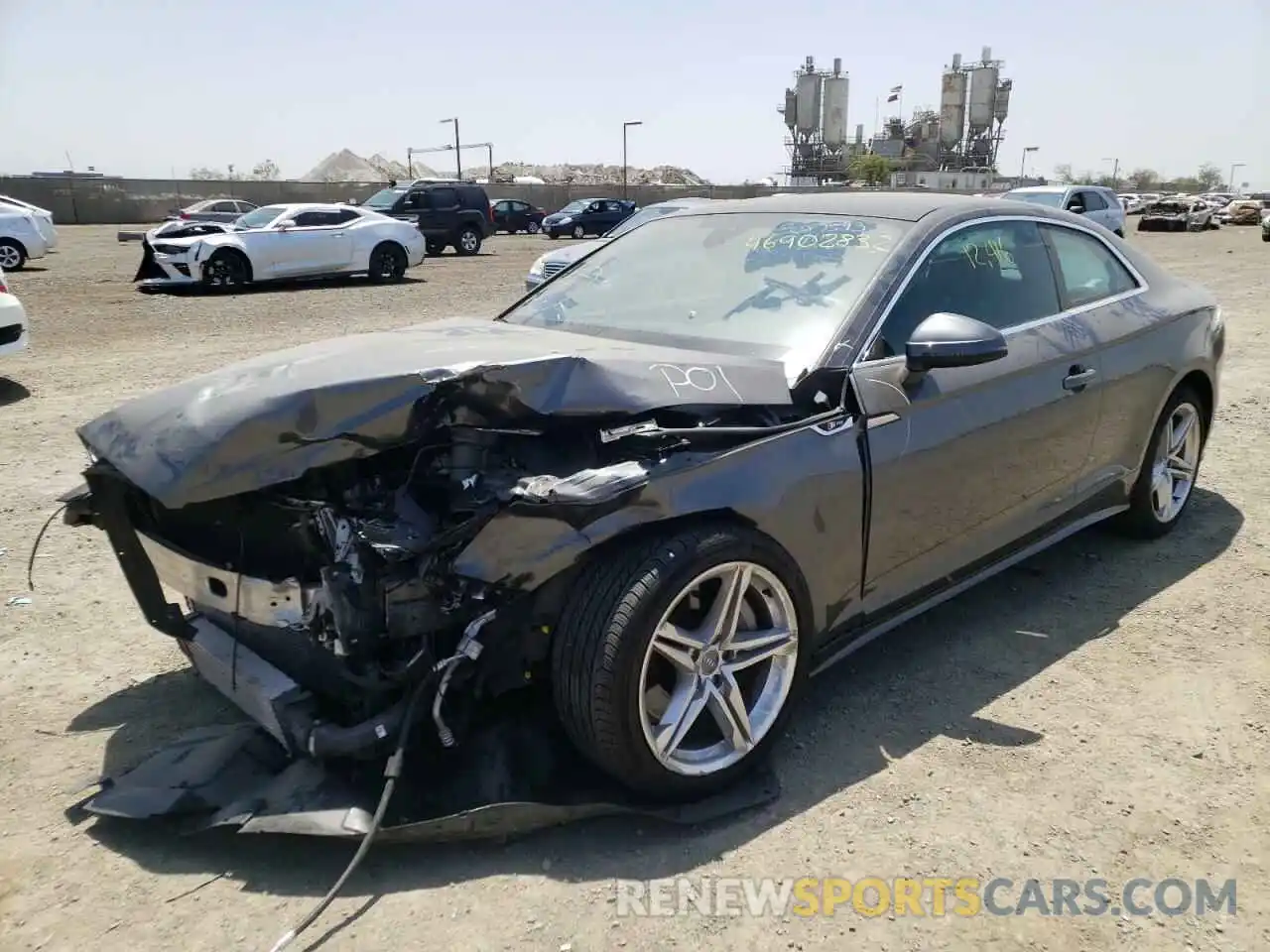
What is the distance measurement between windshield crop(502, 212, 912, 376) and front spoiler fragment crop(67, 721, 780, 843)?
1.39 meters

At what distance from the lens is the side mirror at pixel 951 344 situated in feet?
9.54

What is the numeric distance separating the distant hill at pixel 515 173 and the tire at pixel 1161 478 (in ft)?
248

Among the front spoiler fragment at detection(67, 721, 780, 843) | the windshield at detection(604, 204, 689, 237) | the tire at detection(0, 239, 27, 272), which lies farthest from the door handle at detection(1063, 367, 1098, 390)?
the tire at detection(0, 239, 27, 272)

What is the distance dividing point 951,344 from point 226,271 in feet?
48.7

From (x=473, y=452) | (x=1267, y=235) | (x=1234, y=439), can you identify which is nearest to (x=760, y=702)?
(x=473, y=452)

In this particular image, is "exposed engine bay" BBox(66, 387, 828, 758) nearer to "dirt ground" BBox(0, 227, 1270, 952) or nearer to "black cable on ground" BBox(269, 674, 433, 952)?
"black cable on ground" BBox(269, 674, 433, 952)

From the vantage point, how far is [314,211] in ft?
55.0

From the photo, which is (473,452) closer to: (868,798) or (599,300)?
(599,300)

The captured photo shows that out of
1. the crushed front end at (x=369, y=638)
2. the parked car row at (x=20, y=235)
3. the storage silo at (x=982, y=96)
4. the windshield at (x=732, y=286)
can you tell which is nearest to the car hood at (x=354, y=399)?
the crushed front end at (x=369, y=638)

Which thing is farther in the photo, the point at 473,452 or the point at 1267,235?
the point at 1267,235

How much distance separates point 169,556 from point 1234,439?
6620 mm

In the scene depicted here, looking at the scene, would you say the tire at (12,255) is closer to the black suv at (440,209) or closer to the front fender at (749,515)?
the black suv at (440,209)

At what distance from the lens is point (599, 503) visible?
2.42 m

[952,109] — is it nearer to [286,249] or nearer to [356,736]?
[286,249]
